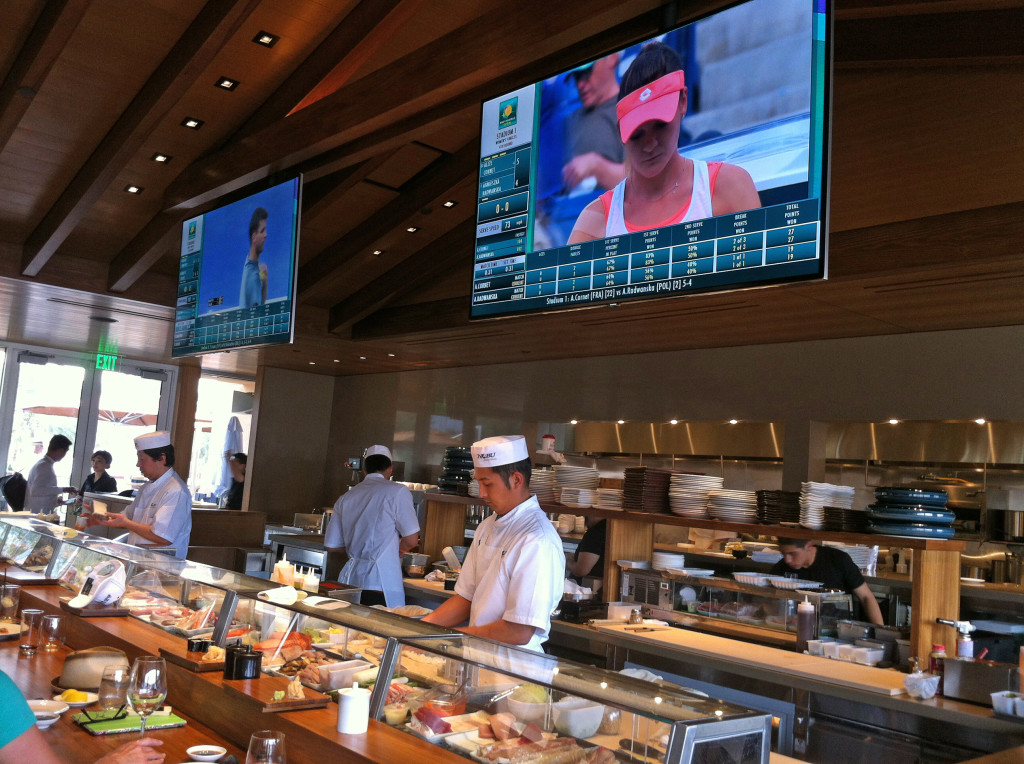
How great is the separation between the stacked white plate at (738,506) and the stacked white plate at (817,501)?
28 centimetres

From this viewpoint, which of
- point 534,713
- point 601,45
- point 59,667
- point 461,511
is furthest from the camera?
point 461,511

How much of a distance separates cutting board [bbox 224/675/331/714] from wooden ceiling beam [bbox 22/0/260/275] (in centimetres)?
317

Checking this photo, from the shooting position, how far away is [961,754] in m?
3.36

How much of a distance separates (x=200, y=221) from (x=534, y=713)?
4725 mm

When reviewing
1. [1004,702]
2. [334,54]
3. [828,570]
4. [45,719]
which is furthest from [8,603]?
[828,570]

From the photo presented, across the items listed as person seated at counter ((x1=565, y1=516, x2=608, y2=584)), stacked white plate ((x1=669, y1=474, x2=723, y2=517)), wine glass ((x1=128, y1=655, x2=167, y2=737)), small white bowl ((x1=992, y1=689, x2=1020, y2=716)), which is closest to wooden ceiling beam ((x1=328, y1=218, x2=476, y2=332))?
person seated at counter ((x1=565, y1=516, x2=608, y2=584))

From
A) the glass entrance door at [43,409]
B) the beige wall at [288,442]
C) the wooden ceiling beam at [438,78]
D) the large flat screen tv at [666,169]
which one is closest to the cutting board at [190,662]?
the large flat screen tv at [666,169]

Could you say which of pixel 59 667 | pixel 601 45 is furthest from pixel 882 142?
pixel 59 667

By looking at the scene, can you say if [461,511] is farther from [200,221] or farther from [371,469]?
[200,221]

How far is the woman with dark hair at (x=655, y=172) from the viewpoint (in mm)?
2916

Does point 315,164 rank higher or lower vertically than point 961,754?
higher

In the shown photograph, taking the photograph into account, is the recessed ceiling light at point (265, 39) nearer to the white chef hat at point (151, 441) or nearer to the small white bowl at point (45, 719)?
the white chef hat at point (151, 441)

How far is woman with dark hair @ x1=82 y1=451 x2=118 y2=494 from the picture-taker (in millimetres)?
9875

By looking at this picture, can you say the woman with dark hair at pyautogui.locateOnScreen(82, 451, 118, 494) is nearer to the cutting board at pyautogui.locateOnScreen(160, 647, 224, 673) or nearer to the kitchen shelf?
the kitchen shelf
